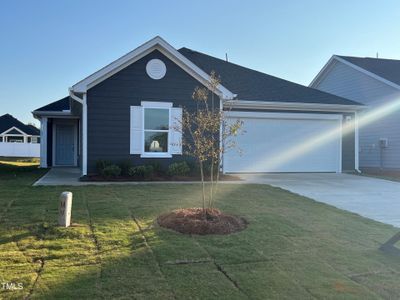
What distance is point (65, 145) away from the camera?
64.6ft

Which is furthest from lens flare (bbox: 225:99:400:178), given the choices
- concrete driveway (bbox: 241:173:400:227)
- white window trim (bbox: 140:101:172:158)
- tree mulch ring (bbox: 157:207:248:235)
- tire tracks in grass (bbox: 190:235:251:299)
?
tire tracks in grass (bbox: 190:235:251:299)

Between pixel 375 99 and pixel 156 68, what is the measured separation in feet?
39.0

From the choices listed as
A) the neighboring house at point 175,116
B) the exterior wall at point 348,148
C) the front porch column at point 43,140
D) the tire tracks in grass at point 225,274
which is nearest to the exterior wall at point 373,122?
the exterior wall at point 348,148

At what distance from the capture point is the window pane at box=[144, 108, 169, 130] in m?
12.7

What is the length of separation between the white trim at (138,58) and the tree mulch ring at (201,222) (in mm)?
6773

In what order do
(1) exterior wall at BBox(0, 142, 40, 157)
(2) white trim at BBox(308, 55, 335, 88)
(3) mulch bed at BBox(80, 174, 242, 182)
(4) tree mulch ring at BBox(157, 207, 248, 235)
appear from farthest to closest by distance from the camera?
(1) exterior wall at BBox(0, 142, 40, 157), (2) white trim at BBox(308, 55, 335, 88), (3) mulch bed at BBox(80, 174, 242, 182), (4) tree mulch ring at BBox(157, 207, 248, 235)

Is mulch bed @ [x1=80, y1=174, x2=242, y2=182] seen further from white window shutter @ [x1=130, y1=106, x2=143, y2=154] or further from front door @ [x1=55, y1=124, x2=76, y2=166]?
front door @ [x1=55, y1=124, x2=76, y2=166]

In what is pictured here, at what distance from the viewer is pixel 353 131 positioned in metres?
16.4

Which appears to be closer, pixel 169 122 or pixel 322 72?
pixel 169 122

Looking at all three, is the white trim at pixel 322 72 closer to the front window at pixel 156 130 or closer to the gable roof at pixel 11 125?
the front window at pixel 156 130

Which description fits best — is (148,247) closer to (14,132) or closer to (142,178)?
(142,178)

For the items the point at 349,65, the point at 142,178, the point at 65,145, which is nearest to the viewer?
the point at 142,178

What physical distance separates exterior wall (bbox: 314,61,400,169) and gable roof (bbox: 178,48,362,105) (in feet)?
8.39

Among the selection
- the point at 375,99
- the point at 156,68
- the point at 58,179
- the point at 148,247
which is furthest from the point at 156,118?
the point at 375,99
